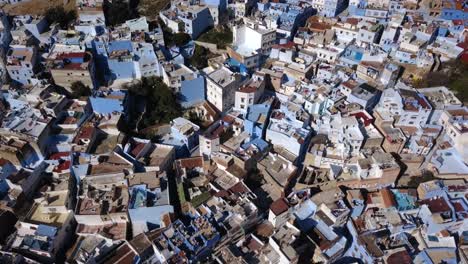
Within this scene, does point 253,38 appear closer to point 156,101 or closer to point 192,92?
point 192,92

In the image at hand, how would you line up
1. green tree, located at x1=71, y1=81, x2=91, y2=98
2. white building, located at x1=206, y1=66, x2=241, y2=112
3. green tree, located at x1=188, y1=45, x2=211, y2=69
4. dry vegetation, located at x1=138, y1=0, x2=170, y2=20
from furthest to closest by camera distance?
dry vegetation, located at x1=138, y1=0, x2=170, y2=20 → green tree, located at x1=188, y1=45, x2=211, y2=69 → green tree, located at x1=71, y1=81, x2=91, y2=98 → white building, located at x1=206, y1=66, x2=241, y2=112

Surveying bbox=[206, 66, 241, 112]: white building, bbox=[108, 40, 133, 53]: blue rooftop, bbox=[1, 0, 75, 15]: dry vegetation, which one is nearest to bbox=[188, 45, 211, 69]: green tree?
bbox=[206, 66, 241, 112]: white building

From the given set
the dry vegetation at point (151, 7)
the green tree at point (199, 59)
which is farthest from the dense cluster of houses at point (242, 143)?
the dry vegetation at point (151, 7)

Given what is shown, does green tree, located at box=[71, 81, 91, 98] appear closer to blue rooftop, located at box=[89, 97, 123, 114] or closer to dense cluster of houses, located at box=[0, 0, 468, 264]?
dense cluster of houses, located at box=[0, 0, 468, 264]

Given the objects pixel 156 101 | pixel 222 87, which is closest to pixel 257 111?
pixel 222 87

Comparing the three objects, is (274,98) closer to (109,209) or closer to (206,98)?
(206,98)

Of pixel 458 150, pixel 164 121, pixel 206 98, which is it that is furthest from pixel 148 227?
pixel 458 150
